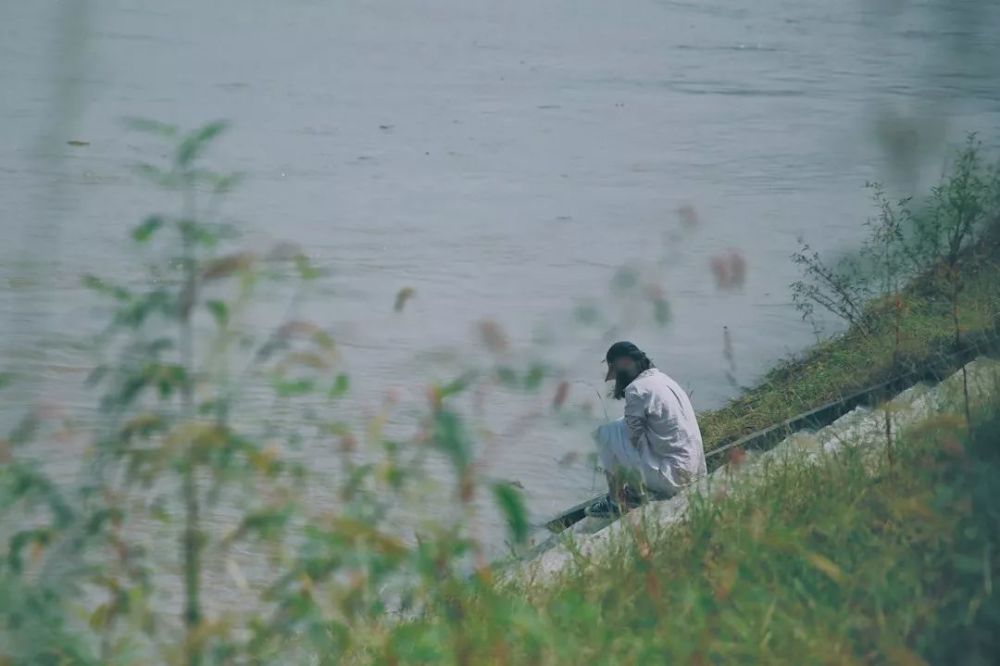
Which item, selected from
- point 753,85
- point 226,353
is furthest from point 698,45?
point 226,353

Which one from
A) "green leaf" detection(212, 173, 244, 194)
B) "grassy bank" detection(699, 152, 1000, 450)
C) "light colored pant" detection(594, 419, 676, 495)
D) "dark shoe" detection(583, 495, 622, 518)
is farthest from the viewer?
"grassy bank" detection(699, 152, 1000, 450)

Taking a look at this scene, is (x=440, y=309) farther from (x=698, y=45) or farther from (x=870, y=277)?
(x=698, y=45)

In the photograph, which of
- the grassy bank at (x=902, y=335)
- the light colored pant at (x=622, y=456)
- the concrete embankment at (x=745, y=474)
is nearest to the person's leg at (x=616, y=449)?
the light colored pant at (x=622, y=456)

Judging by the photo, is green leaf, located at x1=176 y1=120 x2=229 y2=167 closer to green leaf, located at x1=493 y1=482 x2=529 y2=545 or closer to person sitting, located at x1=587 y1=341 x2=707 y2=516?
green leaf, located at x1=493 y1=482 x2=529 y2=545

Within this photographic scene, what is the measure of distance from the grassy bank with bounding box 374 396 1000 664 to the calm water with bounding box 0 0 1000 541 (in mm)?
2730

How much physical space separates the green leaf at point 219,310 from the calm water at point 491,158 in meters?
3.64

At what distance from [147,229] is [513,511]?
737mm

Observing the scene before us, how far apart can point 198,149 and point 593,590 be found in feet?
4.90

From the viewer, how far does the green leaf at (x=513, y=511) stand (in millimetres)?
1913

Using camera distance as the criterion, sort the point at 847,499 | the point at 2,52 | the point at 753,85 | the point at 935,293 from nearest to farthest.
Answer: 1. the point at 847,499
2. the point at 935,293
3. the point at 2,52
4. the point at 753,85

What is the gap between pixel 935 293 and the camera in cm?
724

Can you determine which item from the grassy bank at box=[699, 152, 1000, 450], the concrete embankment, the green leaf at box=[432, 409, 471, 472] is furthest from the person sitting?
the green leaf at box=[432, 409, 471, 472]

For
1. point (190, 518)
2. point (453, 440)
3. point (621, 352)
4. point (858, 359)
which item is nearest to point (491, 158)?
point (858, 359)

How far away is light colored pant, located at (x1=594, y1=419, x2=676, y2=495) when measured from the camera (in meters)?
5.48
